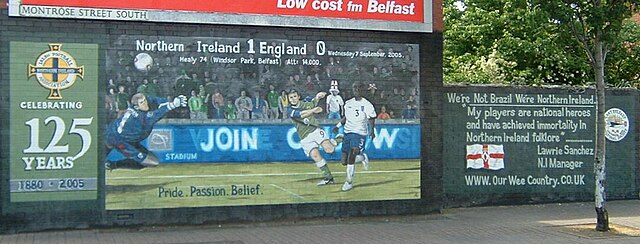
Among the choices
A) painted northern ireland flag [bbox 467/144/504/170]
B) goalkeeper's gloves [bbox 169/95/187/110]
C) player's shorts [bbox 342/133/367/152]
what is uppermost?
goalkeeper's gloves [bbox 169/95/187/110]

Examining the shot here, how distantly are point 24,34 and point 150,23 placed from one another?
2075 millimetres

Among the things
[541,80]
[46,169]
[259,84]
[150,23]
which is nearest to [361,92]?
[259,84]

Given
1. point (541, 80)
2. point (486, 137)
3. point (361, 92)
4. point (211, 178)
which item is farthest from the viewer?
point (541, 80)

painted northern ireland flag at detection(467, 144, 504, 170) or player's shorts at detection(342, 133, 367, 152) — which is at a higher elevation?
player's shorts at detection(342, 133, 367, 152)

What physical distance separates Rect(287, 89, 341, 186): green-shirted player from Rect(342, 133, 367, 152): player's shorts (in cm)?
20

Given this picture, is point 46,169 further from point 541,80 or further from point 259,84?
point 541,80

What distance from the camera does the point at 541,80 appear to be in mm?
26938

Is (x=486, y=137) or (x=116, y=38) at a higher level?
(x=116, y=38)

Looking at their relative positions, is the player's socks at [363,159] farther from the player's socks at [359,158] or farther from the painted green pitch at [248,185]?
the painted green pitch at [248,185]

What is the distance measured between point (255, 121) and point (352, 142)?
1.96 meters

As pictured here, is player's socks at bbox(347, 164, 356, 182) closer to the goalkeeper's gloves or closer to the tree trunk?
the goalkeeper's gloves

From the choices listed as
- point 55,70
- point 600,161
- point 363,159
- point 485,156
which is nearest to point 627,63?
point 485,156

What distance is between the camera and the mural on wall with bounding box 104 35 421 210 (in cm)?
1296

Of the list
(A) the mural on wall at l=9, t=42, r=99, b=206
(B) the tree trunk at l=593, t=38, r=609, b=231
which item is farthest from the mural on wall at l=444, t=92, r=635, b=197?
(A) the mural on wall at l=9, t=42, r=99, b=206
